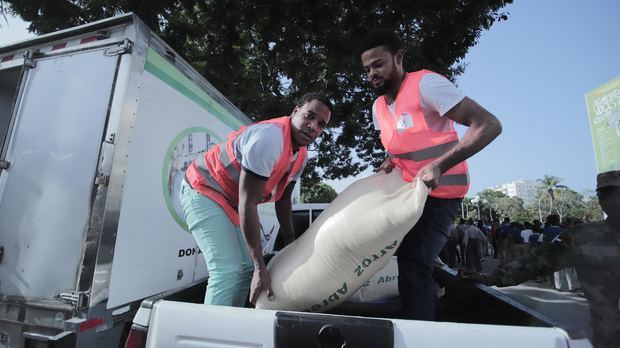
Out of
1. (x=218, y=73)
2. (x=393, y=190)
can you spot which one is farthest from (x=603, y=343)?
(x=218, y=73)

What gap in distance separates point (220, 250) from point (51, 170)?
4.38 ft

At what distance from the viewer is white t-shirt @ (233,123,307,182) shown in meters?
1.70

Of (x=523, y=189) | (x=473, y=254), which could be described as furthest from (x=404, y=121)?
(x=523, y=189)

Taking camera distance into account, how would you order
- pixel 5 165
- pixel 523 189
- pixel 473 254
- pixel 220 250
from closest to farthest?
1. pixel 220 250
2. pixel 5 165
3. pixel 473 254
4. pixel 523 189

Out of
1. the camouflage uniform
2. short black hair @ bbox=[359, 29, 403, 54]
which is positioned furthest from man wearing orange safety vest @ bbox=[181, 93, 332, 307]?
the camouflage uniform

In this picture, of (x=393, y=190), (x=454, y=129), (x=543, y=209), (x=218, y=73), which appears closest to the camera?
(x=393, y=190)

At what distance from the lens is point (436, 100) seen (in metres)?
1.63

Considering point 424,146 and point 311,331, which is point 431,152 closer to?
point 424,146

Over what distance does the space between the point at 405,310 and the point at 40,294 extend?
2.10 m

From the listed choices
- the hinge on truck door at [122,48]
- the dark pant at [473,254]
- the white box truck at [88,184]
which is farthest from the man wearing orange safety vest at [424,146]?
the dark pant at [473,254]

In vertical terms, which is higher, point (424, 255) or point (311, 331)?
point (424, 255)

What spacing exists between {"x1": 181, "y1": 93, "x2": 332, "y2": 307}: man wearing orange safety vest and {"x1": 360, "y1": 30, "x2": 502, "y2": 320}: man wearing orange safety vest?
0.42 meters

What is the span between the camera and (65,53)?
98.0 inches

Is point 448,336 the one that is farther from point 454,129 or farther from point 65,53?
point 65,53
